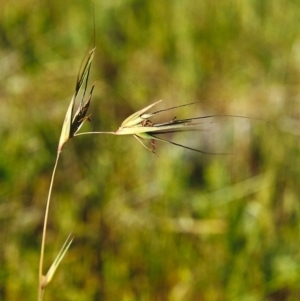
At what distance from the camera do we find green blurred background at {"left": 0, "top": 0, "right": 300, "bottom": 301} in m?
1.57

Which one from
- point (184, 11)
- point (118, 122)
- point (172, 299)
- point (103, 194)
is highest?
point (184, 11)

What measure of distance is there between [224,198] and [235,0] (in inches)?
44.7

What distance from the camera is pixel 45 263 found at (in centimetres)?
162

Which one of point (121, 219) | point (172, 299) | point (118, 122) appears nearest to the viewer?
point (172, 299)

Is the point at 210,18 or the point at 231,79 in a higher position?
the point at 210,18

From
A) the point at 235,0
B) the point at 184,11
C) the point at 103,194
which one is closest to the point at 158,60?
Answer: the point at 184,11

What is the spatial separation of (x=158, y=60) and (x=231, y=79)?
12.9 inches

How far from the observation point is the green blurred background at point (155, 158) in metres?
1.57

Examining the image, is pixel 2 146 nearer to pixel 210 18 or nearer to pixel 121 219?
pixel 121 219

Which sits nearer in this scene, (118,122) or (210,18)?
(118,122)

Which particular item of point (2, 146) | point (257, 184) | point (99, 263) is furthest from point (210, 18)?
point (99, 263)

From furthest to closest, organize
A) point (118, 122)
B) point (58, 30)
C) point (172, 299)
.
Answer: point (58, 30) < point (118, 122) < point (172, 299)

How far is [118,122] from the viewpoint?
2.23 m

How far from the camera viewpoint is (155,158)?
2.03 m
